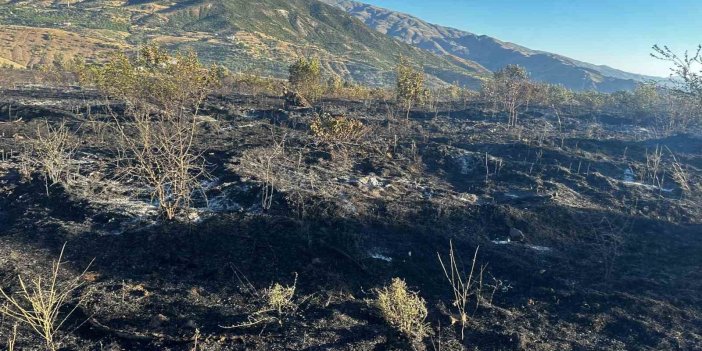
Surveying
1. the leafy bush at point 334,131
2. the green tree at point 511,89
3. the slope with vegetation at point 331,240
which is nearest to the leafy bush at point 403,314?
the slope with vegetation at point 331,240

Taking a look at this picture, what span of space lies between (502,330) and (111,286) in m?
8.74

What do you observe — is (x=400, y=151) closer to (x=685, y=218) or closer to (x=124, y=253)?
(x=685, y=218)

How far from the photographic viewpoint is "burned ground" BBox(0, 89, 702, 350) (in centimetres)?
820

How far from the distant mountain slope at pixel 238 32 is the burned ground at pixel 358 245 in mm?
77451

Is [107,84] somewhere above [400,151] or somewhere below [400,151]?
above

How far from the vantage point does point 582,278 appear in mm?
10766

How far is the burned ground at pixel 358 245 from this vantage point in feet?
26.9

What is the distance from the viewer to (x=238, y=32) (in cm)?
14350

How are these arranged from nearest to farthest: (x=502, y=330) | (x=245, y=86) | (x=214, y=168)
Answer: (x=502, y=330)
(x=214, y=168)
(x=245, y=86)

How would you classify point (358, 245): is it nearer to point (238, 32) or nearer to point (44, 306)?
point (44, 306)

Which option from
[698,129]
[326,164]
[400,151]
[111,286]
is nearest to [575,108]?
[698,129]

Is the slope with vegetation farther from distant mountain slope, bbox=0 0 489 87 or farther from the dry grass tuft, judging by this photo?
distant mountain slope, bbox=0 0 489 87

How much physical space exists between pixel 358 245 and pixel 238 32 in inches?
5836

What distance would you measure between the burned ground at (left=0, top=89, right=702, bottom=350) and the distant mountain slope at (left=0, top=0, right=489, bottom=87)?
77.5 metres
